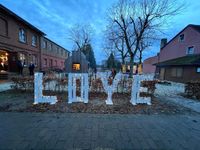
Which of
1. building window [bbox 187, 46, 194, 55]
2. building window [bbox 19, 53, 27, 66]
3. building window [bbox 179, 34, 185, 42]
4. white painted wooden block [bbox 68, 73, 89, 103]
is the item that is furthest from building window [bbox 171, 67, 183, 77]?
building window [bbox 19, 53, 27, 66]

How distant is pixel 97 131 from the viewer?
11.5ft

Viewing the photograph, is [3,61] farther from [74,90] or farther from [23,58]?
[74,90]

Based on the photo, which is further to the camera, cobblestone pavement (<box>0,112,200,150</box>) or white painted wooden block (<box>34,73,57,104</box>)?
white painted wooden block (<box>34,73,57,104</box>)

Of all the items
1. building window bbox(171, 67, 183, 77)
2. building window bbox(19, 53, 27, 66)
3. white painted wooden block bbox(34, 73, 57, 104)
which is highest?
building window bbox(19, 53, 27, 66)

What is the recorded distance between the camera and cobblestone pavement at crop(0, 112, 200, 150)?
2.92m

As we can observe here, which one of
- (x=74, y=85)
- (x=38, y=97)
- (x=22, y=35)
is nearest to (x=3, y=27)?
(x=22, y=35)

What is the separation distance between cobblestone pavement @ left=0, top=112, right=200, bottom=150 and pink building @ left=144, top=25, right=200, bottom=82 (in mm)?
14598

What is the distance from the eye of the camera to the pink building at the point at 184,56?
16641 millimetres

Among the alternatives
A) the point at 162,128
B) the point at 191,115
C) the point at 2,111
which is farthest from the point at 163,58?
the point at 2,111

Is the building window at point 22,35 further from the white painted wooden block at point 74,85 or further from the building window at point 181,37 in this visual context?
the building window at point 181,37

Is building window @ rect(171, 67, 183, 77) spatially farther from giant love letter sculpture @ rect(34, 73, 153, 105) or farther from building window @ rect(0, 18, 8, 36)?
building window @ rect(0, 18, 8, 36)

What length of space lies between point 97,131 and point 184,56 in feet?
74.0

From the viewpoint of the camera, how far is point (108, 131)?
139 inches

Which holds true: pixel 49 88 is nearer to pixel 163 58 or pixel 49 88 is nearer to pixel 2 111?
pixel 2 111
